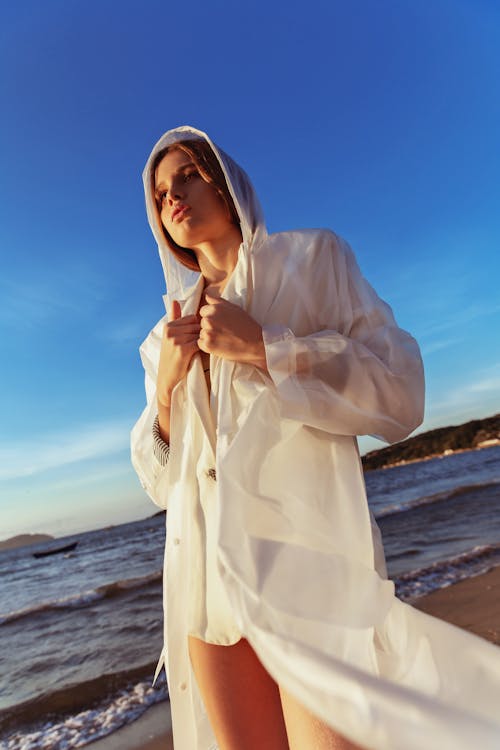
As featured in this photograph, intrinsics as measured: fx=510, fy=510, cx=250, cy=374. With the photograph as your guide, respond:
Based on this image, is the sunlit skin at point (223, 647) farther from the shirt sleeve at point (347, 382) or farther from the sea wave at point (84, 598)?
the sea wave at point (84, 598)

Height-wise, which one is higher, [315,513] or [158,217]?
[158,217]

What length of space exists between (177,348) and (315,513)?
584mm

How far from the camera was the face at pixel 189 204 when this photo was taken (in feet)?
5.29

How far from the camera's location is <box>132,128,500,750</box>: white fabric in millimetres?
850

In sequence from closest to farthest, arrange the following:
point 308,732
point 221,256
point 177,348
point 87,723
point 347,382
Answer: point 308,732 → point 347,382 → point 177,348 → point 221,256 → point 87,723

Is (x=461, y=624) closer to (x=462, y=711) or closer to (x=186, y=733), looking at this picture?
(x=186, y=733)

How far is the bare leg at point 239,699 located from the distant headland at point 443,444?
53.8 meters

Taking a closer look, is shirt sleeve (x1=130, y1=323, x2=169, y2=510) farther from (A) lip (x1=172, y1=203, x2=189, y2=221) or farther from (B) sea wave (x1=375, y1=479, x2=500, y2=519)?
(B) sea wave (x1=375, y1=479, x2=500, y2=519)

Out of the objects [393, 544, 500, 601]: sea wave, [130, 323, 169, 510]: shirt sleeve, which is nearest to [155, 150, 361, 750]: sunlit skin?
[130, 323, 169, 510]: shirt sleeve

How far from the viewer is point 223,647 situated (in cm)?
123

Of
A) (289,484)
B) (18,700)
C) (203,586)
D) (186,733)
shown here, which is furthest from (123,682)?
(289,484)

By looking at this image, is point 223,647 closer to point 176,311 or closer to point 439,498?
point 176,311

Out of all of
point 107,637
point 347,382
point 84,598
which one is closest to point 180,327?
point 347,382

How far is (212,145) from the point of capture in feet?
5.33
